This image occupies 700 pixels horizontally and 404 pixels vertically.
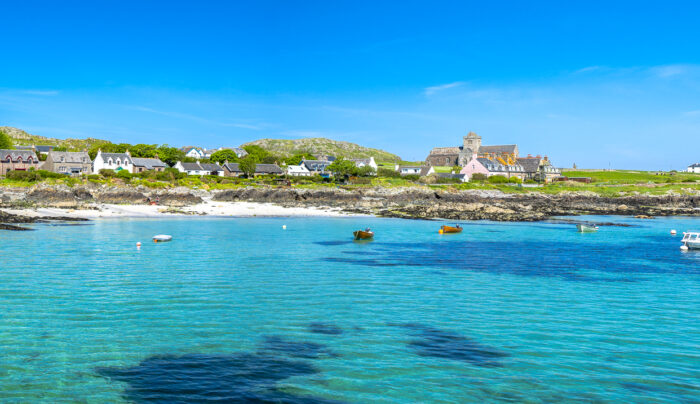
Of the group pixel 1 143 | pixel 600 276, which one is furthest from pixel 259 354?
pixel 1 143

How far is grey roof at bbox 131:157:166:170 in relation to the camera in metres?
136

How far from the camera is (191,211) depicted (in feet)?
241

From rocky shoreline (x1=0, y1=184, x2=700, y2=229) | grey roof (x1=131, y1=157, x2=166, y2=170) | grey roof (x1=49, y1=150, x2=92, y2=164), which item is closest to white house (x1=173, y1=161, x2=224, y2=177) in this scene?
grey roof (x1=131, y1=157, x2=166, y2=170)

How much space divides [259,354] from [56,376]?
570 centimetres

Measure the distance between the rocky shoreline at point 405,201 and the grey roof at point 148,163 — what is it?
142 feet

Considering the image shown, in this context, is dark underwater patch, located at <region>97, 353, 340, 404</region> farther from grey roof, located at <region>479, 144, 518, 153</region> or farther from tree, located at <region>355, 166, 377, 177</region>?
grey roof, located at <region>479, 144, 518, 153</region>

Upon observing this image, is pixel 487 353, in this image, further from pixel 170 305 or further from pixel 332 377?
pixel 170 305

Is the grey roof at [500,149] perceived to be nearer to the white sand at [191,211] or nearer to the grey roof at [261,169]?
the grey roof at [261,169]

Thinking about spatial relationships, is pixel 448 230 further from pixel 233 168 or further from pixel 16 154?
pixel 16 154

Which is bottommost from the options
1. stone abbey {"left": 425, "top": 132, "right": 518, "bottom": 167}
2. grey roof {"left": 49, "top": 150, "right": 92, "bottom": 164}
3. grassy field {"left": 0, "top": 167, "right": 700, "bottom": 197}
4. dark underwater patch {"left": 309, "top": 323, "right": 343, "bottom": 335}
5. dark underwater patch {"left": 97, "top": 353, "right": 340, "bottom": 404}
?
dark underwater patch {"left": 97, "top": 353, "right": 340, "bottom": 404}

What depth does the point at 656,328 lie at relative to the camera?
61.6 ft

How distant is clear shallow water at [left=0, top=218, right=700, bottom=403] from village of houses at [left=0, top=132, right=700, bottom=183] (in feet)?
340

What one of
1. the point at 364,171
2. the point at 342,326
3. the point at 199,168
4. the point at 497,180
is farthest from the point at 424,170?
the point at 342,326

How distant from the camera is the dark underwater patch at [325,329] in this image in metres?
17.9
